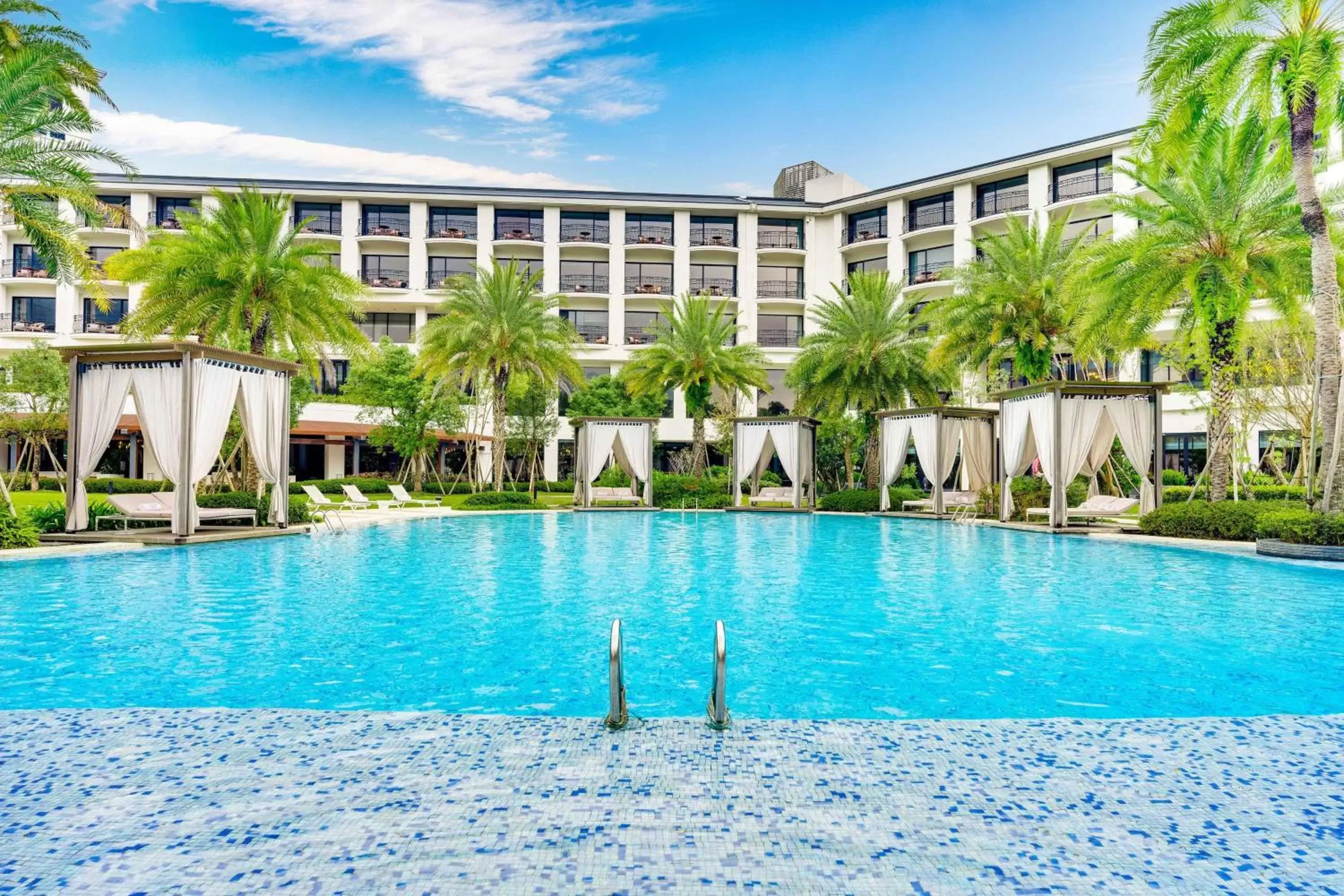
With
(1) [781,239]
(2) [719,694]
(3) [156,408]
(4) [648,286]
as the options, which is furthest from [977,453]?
(1) [781,239]

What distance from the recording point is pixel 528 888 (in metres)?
2.74

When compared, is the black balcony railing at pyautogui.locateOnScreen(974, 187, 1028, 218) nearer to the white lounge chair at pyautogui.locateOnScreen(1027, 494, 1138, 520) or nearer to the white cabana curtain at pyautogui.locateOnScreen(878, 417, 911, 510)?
the white cabana curtain at pyautogui.locateOnScreen(878, 417, 911, 510)

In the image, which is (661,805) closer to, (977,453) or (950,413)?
(950,413)

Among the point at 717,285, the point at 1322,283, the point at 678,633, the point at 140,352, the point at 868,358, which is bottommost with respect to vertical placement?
the point at 678,633

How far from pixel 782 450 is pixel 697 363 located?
4804mm

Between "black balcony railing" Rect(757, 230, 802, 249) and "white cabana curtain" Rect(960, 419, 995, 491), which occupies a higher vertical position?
"black balcony railing" Rect(757, 230, 802, 249)

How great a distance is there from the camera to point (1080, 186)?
38625 mm

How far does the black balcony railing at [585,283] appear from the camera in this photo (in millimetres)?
45250

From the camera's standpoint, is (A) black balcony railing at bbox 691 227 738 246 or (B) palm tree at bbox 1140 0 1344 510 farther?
(A) black balcony railing at bbox 691 227 738 246

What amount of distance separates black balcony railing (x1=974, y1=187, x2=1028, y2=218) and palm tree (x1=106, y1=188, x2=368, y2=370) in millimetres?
33379

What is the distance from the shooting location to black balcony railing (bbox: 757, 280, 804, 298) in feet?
152

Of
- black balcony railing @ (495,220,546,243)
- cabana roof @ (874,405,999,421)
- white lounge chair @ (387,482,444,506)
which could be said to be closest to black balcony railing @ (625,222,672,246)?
black balcony railing @ (495,220,546,243)

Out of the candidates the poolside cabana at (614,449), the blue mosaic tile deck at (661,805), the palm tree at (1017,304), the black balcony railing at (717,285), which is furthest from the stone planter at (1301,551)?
the black balcony railing at (717,285)

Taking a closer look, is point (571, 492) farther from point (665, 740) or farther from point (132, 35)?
point (665, 740)
